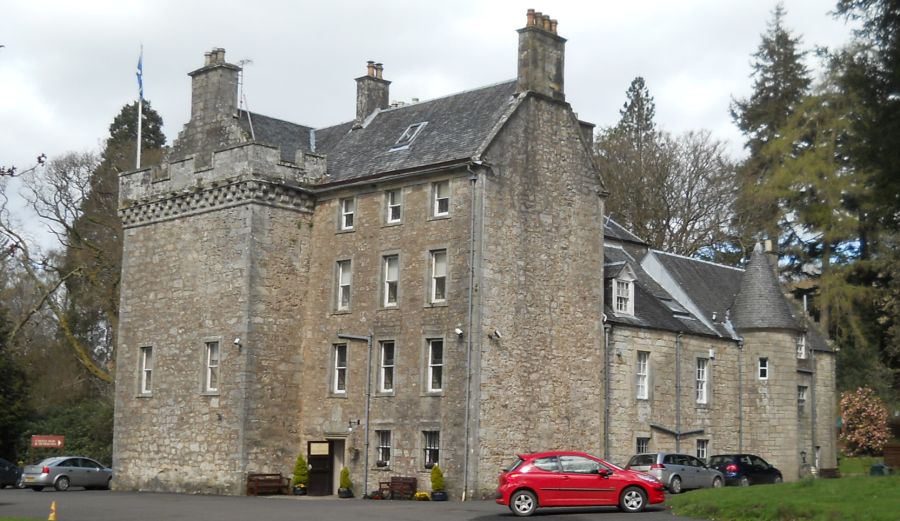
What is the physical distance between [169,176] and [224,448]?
974cm

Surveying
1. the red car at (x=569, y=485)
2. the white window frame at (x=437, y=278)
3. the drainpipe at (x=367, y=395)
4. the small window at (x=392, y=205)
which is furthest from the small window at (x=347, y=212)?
the red car at (x=569, y=485)

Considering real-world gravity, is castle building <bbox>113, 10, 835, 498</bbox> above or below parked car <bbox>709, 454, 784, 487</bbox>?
above

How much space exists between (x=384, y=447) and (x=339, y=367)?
320 cm

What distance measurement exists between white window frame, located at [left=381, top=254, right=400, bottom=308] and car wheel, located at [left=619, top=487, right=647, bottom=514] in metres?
11.6

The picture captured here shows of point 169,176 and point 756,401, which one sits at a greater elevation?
point 169,176

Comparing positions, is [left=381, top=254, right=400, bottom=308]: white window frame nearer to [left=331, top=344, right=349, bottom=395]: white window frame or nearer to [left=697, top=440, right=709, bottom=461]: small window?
[left=331, top=344, right=349, bottom=395]: white window frame

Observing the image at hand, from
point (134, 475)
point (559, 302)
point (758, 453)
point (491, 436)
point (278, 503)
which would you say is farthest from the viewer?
point (758, 453)

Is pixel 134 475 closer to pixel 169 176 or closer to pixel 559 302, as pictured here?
pixel 169 176

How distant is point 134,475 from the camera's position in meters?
41.6

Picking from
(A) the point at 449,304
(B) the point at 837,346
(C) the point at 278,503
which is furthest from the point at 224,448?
(B) the point at 837,346

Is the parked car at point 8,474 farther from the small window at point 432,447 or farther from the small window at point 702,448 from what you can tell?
the small window at point 702,448

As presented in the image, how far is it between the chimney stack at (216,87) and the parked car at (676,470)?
57.5ft

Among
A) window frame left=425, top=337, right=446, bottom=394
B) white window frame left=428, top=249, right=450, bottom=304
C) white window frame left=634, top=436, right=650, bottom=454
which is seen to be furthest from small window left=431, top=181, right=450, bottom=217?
A: white window frame left=634, top=436, right=650, bottom=454

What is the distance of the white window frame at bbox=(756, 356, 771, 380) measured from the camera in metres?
45.0
